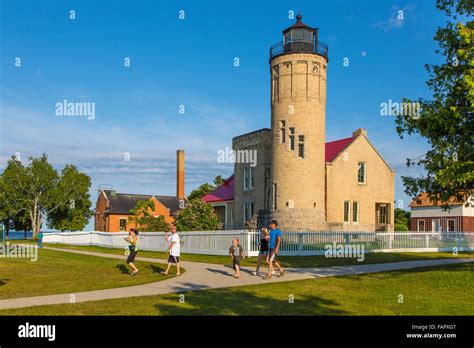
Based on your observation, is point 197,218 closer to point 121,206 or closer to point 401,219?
point 121,206

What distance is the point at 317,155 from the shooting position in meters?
32.2

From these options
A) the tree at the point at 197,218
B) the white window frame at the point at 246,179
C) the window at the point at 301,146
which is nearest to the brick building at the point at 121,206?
the white window frame at the point at 246,179

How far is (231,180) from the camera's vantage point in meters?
48.3

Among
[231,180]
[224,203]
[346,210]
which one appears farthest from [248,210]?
[231,180]

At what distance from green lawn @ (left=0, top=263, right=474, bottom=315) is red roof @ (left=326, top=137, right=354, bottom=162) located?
74.4 feet

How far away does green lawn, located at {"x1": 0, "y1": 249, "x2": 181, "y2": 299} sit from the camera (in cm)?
1262

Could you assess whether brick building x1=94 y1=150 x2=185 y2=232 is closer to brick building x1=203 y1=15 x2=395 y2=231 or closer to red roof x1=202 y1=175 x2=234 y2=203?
red roof x1=202 y1=175 x2=234 y2=203

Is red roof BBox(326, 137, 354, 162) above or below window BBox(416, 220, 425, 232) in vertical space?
above

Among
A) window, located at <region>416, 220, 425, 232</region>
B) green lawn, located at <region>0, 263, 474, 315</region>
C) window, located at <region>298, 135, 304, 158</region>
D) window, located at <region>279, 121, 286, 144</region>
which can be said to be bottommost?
green lawn, located at <region>0, 263, 474, 315</region>

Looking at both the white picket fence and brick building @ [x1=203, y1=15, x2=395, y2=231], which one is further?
brick building @ [x1=203, y1=15, x2=395, y2=231]

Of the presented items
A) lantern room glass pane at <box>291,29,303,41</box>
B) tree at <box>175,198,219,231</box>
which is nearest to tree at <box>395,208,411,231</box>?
tree at <box>175,198,219,231</box>

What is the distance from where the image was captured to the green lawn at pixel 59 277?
12.6 meters

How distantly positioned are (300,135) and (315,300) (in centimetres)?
2207
